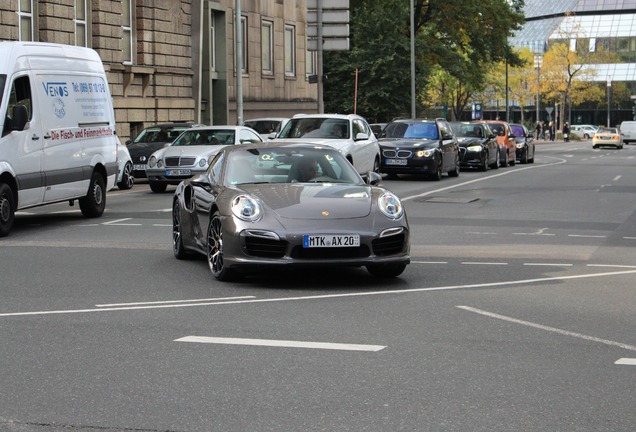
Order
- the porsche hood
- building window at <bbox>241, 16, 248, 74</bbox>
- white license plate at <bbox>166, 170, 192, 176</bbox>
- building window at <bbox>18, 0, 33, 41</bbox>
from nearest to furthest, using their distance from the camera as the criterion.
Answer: the porsche hood < white license plate at <bbox>166, 170, 192, 176</bbox> < building window at <bbox>18, 0, 33, 41</bbox> < building window at <bbox>241, 16, 248, 74</bbox>

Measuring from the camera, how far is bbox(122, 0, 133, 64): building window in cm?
4019

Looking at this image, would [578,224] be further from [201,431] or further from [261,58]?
[261,58]

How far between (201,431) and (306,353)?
2.02m

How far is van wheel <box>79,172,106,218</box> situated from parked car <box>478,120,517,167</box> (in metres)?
24.6

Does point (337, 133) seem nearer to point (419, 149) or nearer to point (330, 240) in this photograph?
point (419, 149)

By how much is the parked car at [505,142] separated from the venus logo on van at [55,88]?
84.9 ft

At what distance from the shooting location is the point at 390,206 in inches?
451

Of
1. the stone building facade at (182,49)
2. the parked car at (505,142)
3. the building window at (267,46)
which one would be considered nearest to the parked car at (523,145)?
the parked car at (505,142)

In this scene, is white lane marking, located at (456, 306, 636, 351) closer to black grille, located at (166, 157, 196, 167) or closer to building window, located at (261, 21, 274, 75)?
black grille, located at (166, 157, 196, 167)

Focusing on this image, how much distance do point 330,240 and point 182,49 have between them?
34.2 m

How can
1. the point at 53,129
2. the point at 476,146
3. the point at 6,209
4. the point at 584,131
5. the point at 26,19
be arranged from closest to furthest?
the point at 6,209
the point at 53,129
the point at 26,19
the point at 476,146
the point at 584,131

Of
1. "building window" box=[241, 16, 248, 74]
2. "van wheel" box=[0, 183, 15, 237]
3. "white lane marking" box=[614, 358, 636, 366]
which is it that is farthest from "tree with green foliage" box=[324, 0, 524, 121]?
"white lane marking" box=[614, 358, 636, 366]

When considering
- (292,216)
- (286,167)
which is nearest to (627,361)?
(292,216)

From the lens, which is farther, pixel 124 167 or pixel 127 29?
pixel 127 29
